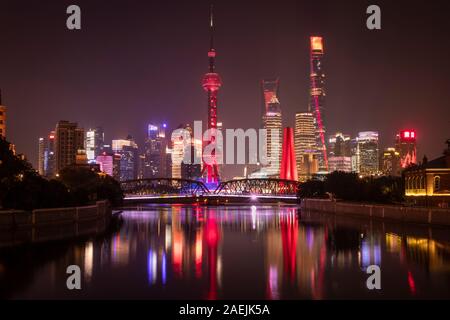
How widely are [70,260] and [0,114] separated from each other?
10438cm

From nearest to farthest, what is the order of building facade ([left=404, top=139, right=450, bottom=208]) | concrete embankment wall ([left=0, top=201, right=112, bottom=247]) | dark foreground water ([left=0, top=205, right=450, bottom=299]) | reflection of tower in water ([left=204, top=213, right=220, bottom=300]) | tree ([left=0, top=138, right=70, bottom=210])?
dark foreground water ([left=0, top=205, right=450, bottom=299]) < reflection of tower in water ([left=204, top=213, right=220, bottom=300]) < concrete embankment wall ([left=0, top=201, right=112, bottom=247]) < tree ([left=0, top=138, right=70, bottom=210]) < building facade ([left=404, top=139, right=450, bottom=208])

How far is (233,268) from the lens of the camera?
1177 inches

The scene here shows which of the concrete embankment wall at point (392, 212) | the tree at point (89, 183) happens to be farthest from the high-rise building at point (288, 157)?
the concrete embankment wall at point (392, 212)

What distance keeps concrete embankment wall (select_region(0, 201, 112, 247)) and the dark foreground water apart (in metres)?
3.43

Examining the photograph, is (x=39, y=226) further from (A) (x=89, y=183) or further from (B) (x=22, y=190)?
(A) (x=89, y=183)

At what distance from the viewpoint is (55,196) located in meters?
63.5

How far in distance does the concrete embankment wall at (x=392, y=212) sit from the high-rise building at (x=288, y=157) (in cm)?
6467

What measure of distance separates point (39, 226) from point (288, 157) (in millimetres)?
134882

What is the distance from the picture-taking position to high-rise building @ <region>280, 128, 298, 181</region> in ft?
561

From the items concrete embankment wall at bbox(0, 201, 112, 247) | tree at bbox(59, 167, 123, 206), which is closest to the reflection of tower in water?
concrete embankment wall at bbox(0, 201, 112, 247)

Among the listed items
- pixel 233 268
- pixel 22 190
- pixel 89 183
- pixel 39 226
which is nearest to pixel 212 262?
pixel 233 268

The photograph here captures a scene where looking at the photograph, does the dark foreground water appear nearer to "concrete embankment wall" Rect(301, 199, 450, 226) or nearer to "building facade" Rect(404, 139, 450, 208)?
"concrete embankment wall" Rect(301, 199, 450, 226)
